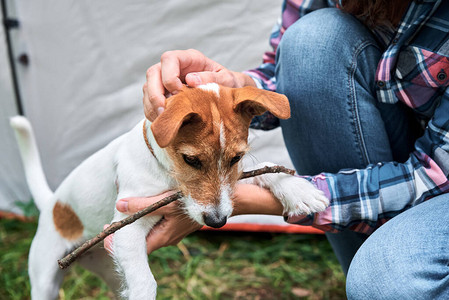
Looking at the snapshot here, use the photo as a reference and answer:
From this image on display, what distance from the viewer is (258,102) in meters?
1.22

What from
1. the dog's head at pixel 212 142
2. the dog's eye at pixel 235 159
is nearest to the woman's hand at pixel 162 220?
the dog's head at pixel 212 142

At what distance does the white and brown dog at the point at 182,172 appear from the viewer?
4.06 feet

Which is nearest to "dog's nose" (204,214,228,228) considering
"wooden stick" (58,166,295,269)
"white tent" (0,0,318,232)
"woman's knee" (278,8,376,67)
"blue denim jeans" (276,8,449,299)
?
"wooden stick" (58,166,295,269)

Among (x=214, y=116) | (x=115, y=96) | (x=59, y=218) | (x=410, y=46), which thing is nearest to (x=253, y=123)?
(x=214, y=116)

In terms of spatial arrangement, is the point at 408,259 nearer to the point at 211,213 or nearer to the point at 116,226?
the point at 211,213

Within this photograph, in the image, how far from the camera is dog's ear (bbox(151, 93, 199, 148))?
1.09 metres

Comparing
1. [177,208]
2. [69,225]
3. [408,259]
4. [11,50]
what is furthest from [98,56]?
[408,259]

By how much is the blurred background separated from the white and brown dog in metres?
0.79

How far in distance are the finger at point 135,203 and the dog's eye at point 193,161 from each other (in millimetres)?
137

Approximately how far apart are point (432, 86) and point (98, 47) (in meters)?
1.83

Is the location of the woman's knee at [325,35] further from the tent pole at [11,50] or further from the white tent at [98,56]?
the tent pole at [11,50]

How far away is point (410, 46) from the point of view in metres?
1.34

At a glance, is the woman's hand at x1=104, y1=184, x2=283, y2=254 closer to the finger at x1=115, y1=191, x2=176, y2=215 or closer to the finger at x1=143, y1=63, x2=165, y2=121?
the finger at x1=115, y1=191, x2=176, y2=215

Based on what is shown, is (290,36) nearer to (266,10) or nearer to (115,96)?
(266,10)
